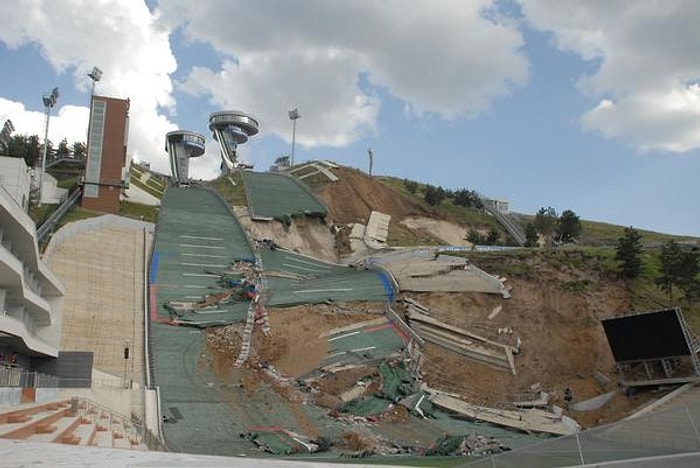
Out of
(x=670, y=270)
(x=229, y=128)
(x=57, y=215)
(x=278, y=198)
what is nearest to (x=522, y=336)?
(x=670, y=270)

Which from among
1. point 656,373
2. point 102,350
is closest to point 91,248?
Answer: point 102,350

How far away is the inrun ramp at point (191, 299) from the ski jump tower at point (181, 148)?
102ft

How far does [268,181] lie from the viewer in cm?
6150

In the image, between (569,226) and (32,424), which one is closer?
(32,424)

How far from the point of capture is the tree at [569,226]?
58.1 m

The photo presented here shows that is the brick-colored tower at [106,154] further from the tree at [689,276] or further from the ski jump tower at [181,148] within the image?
the tree at [689,276]

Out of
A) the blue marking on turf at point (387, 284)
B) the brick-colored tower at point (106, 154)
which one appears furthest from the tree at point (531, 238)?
the brick-colored tower at point (106, 154)

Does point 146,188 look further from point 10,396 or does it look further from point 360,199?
point 10,396

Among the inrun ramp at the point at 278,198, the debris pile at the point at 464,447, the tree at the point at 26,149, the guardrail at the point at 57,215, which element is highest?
the tree at the point at 26,149

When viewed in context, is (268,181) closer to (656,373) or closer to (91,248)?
(91,248)

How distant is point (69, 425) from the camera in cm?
1831

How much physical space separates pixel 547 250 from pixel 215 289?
839 inches

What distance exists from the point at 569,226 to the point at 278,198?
25.5 metres

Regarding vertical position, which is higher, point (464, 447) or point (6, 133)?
point (6, 133)
